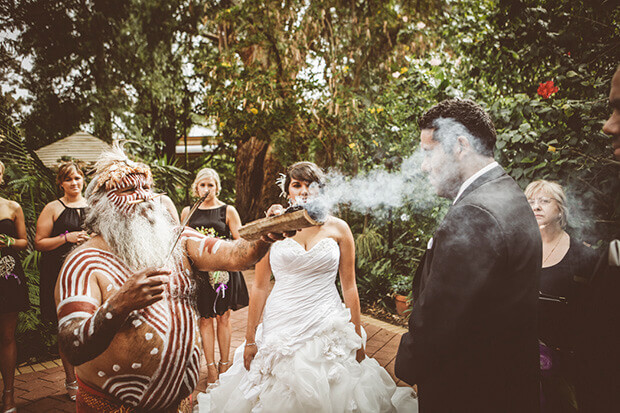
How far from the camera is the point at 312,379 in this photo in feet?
8.30

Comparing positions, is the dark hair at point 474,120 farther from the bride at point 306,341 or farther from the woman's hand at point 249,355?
the woman's hand at point 249,355

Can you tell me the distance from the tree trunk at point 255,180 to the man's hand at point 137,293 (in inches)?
360

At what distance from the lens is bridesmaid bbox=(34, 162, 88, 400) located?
12.8ft

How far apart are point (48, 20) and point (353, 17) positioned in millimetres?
5702

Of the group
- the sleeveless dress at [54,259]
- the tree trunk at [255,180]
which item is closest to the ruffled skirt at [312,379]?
the sleeveless dress at [54,259]

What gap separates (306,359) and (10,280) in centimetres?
310

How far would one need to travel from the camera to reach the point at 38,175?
584 centimetres

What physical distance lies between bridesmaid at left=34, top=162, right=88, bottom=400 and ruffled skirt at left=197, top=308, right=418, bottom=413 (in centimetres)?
225

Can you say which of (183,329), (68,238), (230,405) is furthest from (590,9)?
(68,238)

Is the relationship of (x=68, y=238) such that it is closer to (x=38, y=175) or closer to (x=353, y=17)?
(x=38, y=175)

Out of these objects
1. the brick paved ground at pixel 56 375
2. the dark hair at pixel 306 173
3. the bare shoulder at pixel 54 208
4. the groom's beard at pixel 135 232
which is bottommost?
the brick paved ground at pixel 56 375

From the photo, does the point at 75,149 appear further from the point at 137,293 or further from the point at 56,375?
the point at 137,293

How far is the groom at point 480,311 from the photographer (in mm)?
1437

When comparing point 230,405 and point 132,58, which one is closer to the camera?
point 230,405
